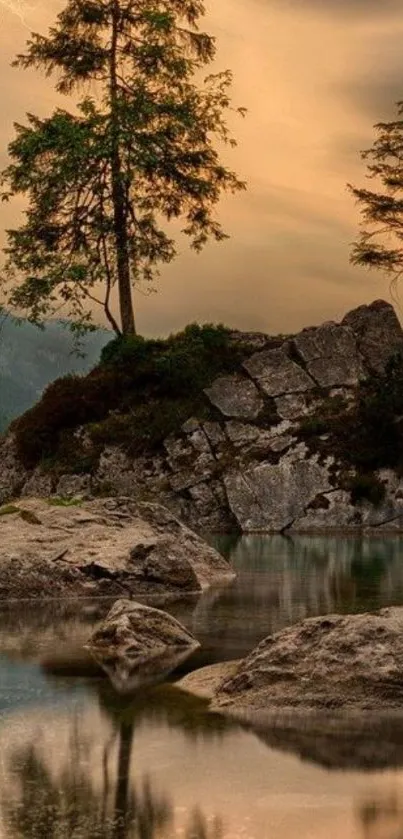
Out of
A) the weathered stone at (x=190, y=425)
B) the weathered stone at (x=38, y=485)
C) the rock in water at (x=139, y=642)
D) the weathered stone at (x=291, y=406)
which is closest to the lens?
the rock in water at (x=139, y=642)

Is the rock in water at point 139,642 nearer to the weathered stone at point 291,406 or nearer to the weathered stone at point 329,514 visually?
the weathered stone at point 329,514

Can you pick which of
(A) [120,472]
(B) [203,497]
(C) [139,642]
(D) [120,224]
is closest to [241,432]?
(B) [203,497]

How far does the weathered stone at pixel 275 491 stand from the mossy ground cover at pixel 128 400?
442 centimetres

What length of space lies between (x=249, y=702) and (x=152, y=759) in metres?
1.81

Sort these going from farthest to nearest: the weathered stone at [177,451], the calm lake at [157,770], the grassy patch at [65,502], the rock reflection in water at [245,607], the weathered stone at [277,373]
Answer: the weathered stone at [277,373], the weathered stone at [177,451], the grassy patch at [65,502], the rock reflection in water at [245,607], the calm lake at [157,770]

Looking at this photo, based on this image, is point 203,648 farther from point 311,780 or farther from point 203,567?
point 203,567

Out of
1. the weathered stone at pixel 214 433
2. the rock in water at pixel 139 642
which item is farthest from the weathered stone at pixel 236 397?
the rock in water at pixel 139 642

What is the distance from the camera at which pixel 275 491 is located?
4053 cm

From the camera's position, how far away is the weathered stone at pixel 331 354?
4553 cm

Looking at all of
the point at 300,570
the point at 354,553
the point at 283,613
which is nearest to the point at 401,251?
the point at 354,553

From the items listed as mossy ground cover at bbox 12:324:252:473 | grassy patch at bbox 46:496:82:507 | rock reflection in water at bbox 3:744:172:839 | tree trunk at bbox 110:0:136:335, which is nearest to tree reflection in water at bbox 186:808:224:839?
rock reflection in water at bbox 3:744:172:839

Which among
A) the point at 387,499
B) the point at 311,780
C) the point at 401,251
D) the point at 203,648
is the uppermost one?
the point at 401,251

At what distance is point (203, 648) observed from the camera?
12.9 m

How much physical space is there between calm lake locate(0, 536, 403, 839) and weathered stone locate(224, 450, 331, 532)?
2709 cm
